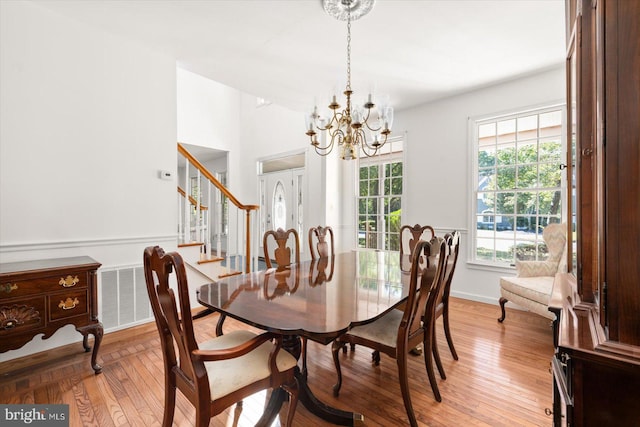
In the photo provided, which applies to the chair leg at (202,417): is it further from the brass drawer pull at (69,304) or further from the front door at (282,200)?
the front door at (282,200)

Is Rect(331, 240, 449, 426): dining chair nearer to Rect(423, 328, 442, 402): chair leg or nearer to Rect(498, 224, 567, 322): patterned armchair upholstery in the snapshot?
Rect(423, 328, 442, 402): chair leg

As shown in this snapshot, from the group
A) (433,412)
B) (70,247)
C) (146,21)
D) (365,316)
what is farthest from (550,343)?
(146,21)

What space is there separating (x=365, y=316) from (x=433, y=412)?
0.91 metres

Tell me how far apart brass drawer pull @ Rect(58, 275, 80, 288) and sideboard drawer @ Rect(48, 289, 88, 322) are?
55 millimetres

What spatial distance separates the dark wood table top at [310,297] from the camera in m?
1.26

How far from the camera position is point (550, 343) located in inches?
103

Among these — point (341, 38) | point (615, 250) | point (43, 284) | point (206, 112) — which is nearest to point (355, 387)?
point (615, 250)

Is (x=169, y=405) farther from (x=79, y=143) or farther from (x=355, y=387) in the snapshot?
(x=79, y=143)

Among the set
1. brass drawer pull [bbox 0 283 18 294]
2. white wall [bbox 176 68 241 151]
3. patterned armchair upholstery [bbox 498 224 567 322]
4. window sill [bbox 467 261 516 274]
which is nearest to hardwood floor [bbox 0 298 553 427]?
patterned armchair upholstery [bbox 498 224 567 322]

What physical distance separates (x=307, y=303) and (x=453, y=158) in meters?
3.38

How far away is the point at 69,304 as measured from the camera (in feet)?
6.86

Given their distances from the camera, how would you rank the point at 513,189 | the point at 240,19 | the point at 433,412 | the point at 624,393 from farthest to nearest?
the point at 513,189
the point at 240,19
the point at 433,412
the point at 624,393

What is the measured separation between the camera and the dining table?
1274 millimetres

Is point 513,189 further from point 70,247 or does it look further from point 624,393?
point 70,247
